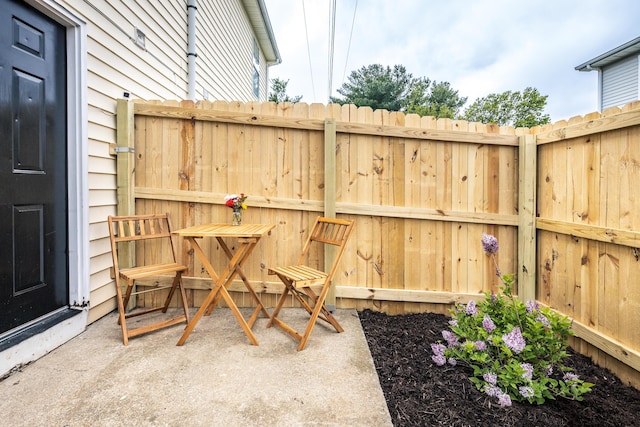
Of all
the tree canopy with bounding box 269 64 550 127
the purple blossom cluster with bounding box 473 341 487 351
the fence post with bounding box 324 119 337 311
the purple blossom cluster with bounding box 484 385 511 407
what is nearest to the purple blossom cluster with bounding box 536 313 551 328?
the purple blossom cluster with bounding box 473 341 487 351

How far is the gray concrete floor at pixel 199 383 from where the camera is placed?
1.41 metres

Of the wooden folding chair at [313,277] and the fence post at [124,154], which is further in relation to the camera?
the fence post at [124,154]

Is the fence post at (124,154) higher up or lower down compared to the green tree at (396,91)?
lower down

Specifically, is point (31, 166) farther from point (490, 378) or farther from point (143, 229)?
point (490, 378)

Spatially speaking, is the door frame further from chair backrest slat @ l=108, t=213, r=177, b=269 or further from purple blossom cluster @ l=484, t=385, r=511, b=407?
purple blossom cluster @ l=484, t=385, r=511, b=407

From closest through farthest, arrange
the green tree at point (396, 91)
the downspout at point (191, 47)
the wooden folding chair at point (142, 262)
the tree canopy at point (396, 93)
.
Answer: the wooden folding chair at point (142, 262) → the downspout at point (191, 47) → the tree canopy at point (396, 93) → the green tree at point (396, 91)

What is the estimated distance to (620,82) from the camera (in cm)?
823

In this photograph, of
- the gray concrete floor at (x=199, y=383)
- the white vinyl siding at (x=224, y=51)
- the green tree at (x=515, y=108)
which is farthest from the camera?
the green tree at (x=515, y=108)

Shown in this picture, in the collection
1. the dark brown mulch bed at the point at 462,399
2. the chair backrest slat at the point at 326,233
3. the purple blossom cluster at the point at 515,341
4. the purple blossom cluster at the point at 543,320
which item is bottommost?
the dark brown mulch bed at the point at 462,399

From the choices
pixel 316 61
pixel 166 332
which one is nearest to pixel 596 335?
pixel 166 332

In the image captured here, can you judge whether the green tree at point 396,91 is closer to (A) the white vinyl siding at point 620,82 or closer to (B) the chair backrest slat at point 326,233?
(A) the white vinyl siding at point 620,82

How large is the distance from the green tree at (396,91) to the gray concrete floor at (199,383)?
669 inches

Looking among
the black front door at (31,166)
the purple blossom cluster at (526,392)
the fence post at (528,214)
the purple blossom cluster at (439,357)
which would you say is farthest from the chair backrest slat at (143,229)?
the fence post at (528,214)

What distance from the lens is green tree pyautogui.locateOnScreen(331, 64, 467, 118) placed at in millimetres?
17438
